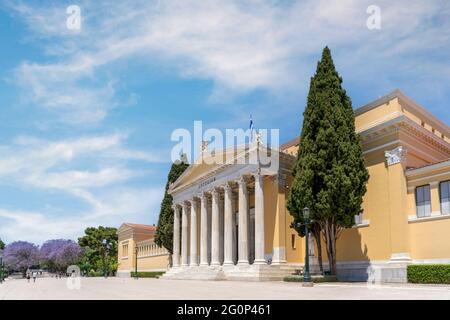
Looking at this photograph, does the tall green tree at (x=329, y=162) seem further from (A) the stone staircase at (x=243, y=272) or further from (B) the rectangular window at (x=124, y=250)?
(B) the rectangular window at (x=124, y=250)

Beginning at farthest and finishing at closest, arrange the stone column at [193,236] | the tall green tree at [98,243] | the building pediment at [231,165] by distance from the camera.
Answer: the tall green tree at [98,243]
the stone column at [193,236]
the building pediment at [231,165]

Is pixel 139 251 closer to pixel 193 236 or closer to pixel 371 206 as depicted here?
pixel 193 236

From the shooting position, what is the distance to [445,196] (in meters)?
28.8

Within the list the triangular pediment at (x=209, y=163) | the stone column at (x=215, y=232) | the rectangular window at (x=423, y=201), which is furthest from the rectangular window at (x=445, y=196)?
the stone column at (x=215, y=232)

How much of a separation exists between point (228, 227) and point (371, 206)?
13.2 m

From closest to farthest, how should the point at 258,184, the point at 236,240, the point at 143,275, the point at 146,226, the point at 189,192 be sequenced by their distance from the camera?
the point at 258,184, the point at 236,240, the point at 189,192, the point at 143,275, the point at 146,226

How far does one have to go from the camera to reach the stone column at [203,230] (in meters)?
45.2

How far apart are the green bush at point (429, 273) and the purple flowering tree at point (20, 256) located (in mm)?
116715

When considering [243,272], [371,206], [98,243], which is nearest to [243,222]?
[243,272]

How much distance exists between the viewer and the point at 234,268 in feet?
125
